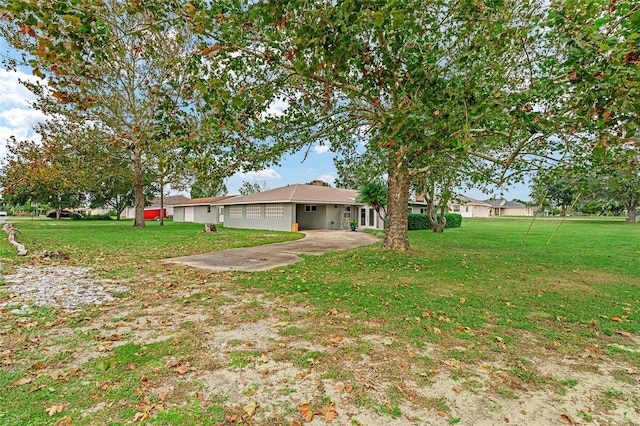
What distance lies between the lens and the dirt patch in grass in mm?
2584

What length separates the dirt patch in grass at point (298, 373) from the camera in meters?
2.58

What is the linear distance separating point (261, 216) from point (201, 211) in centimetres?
1449

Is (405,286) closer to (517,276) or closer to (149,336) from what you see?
(517,276)

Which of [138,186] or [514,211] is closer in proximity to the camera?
[138,186]

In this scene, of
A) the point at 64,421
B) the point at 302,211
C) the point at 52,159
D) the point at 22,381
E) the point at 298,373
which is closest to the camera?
the point at 64,421

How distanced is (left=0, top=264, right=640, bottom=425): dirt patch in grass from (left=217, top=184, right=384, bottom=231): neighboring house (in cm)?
1934

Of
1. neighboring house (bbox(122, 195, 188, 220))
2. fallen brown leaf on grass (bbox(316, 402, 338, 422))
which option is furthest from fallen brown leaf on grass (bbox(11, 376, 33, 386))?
neighboring house (bbox(122, 195, 188, 220))

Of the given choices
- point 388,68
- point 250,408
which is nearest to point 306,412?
point 250,408

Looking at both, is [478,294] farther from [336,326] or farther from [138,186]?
[138,186]

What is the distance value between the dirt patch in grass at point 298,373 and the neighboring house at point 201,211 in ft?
98.4

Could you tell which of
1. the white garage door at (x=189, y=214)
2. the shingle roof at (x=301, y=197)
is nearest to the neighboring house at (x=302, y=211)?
the shingle roof at (x=301, y=197)

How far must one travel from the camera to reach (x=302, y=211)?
86.5ft

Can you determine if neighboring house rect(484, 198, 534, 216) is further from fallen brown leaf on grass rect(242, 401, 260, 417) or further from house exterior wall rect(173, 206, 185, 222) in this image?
fallen brown leaf on grass rect(242, 401, 260, 417)

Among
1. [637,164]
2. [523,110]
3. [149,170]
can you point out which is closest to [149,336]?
[523,110]
